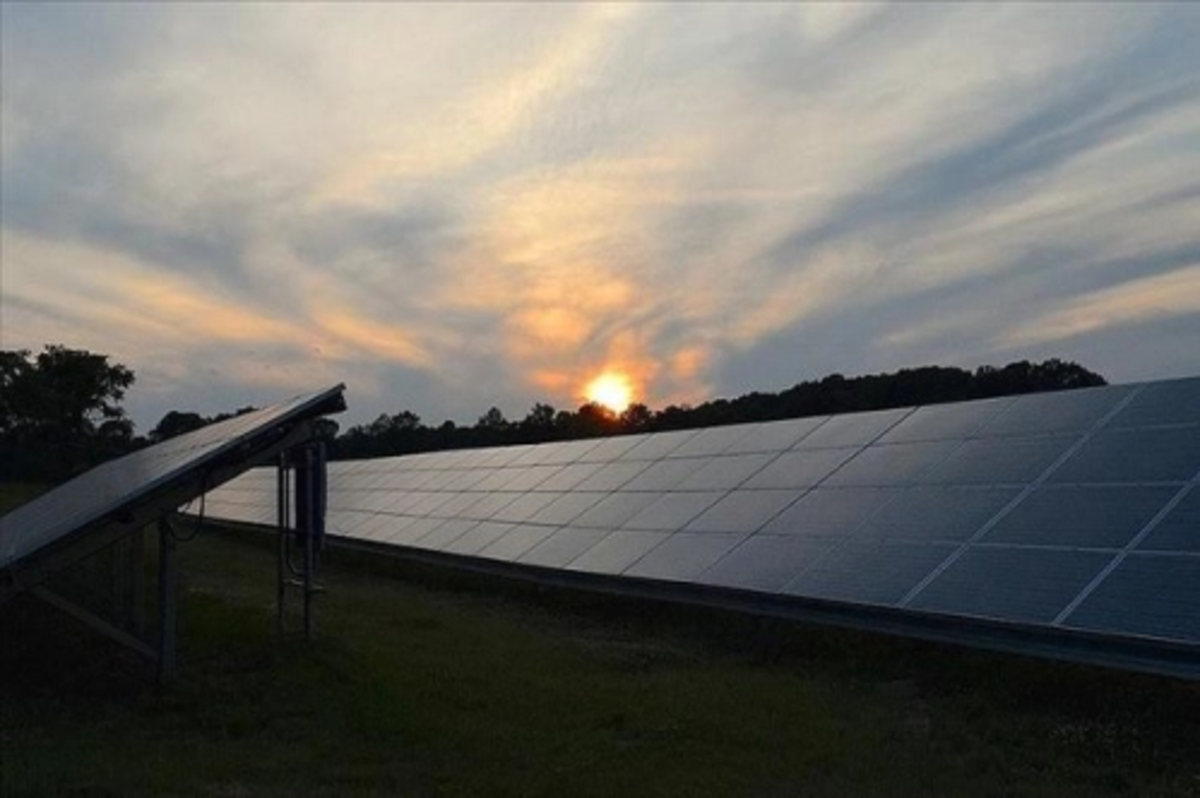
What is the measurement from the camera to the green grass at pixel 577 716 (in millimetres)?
8438

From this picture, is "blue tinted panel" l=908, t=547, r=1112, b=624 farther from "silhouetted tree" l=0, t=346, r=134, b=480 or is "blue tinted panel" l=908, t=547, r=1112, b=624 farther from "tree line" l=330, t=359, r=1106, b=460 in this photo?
"silhouetted tree" l=0, t=346, r=134, b=480

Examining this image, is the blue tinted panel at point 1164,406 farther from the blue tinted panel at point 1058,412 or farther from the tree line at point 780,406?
the tree line at point 780,406

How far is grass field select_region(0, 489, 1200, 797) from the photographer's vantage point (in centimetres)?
844

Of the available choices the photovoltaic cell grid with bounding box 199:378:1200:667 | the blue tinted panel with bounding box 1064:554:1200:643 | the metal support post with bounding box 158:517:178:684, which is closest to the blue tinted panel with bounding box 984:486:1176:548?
the photovoltaic cell grid with bounding box 199:378:1200:667

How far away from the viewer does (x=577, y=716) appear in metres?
10.4

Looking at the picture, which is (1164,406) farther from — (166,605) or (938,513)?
(166,605)

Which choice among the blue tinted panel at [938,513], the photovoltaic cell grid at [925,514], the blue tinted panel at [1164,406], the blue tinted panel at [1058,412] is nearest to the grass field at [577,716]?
the photovoltaic cell grid at [925,514]

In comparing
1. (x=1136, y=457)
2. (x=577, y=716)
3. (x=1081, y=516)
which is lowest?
(x=577, y=716)

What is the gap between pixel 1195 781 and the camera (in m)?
8.24

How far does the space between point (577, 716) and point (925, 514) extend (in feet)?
18.0

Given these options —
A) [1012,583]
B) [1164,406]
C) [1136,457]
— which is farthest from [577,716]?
[1164,406]

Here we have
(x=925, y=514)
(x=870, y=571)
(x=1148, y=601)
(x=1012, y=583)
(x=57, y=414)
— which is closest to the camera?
(x=1148, y=601)

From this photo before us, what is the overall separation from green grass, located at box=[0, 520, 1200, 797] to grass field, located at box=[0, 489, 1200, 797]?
27 mm

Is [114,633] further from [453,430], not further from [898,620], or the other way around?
[453,430]
